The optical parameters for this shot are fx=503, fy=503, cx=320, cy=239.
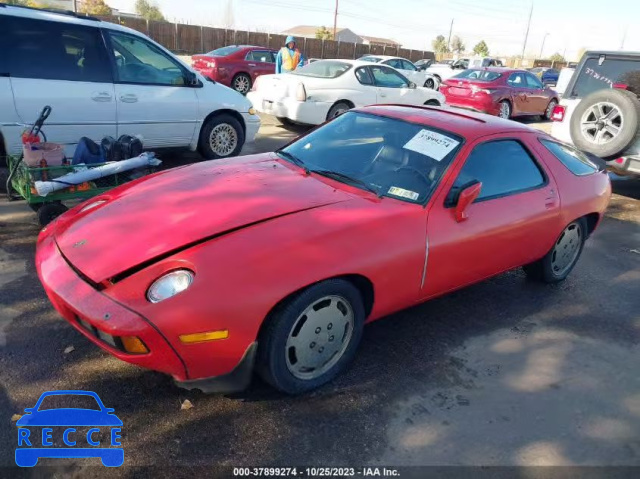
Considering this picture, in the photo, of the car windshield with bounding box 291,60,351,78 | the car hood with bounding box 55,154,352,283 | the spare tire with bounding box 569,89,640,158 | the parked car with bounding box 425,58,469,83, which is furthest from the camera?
the parked car with bounding box 425,58,469,83

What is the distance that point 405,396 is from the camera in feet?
9.08

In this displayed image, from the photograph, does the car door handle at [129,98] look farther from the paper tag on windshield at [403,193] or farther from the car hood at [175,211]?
the paper tag on windshield at [403,193]

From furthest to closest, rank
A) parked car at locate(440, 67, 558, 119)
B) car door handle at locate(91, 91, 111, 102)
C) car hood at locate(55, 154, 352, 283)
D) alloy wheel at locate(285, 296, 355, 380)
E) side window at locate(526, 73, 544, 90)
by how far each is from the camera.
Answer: side window at locate(526, 73, 544, 90) < parked car at locate(440, 67, 558, 119) < car door handle at locate(91, 91, 111, 102) < alloy wheel at locate(285, 296, 355, 380) < car hood at locate(55, 154, 352, 283)

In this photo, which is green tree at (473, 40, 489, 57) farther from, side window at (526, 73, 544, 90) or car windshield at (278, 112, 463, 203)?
car windshield at (278, 112, 463, 203)

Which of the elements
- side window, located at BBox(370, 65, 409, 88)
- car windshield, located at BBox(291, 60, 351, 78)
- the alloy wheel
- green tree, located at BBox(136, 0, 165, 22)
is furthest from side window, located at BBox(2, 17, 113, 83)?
green tree, located at BBox(136, 0, 165, 22)

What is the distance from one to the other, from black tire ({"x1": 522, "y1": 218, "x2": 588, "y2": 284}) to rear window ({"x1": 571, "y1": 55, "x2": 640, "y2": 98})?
3.45 metres

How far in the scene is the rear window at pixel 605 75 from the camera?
22.1 feet

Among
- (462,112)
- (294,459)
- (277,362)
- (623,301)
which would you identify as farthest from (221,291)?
(623,301)

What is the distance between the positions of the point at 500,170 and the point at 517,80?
11441 mm

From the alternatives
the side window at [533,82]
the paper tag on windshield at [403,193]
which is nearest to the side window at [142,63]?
the paper tag on windshield at [403,193]

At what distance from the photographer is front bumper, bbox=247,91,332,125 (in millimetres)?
9188

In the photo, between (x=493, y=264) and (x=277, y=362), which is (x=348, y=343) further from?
(x=493, y=264)

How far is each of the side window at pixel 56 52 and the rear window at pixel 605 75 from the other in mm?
6429

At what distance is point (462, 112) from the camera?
3.99 meters
